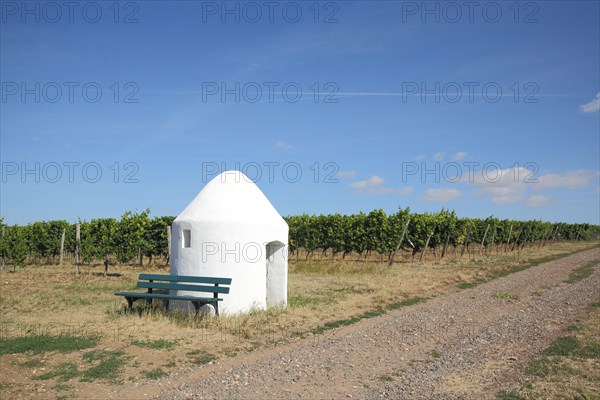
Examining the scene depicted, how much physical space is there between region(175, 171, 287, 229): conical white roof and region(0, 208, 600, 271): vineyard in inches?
480

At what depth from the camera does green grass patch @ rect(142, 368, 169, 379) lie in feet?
23.3

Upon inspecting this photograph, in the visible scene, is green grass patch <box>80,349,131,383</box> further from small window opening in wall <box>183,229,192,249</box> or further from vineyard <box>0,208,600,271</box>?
vineyard <box>0,208,600,271</box>

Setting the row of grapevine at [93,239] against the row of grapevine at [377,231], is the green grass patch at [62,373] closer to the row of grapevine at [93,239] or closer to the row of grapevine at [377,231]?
the row of grapevine at [93,239]

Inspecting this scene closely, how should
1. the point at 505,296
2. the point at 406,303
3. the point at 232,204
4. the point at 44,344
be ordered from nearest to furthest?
the point at 44,344 → the point at 232,204 → the point at 406,303 → the point at 505,296

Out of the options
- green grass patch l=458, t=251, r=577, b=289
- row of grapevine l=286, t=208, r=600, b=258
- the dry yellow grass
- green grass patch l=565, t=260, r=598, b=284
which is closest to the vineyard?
row of grapevine l=286, t=208, r=600, b=258

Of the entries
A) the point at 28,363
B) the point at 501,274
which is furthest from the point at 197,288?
the point at 501,274

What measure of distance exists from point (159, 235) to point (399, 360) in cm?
2286

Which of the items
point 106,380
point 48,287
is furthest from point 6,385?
point 48,287

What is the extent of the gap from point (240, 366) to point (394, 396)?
2572mm

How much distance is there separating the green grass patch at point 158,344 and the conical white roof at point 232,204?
12.0 ft

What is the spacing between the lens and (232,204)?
41.0ft

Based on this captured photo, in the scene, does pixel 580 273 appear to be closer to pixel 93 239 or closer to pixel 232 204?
pixel 232 204

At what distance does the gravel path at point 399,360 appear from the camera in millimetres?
6355

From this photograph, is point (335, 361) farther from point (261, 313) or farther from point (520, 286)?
point (520, 286)
